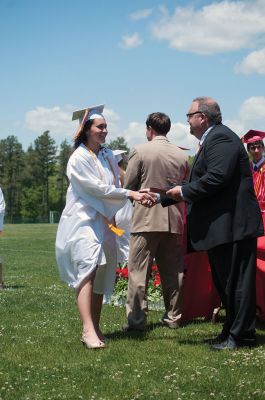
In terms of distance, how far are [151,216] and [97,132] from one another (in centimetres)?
128

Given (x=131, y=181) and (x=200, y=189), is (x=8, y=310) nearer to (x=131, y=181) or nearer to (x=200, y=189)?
(x=131, y=181)

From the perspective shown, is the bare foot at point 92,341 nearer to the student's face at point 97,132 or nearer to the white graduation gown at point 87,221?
the white graduation gown at point 87,221

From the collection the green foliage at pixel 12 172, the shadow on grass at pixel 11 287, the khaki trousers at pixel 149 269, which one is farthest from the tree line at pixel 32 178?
the khaki trousers at pixel 149 269

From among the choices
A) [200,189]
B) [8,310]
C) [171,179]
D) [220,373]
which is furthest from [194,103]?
[8,310]

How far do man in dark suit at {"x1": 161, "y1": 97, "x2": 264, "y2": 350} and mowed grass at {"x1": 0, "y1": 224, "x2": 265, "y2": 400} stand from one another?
0.43 m

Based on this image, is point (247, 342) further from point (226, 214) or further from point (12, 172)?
point (12, 172)

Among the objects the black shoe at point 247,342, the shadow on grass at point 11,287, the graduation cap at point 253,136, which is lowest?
the shadow on grass at point 11,287

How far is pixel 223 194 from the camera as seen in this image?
6.00 metres

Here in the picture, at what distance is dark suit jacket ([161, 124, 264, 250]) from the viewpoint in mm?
5898

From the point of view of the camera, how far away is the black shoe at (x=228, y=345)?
6.09 meters

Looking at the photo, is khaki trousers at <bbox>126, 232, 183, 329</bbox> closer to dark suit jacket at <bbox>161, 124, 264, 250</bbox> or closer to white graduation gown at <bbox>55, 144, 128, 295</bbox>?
white graduation gown at <bbox>55, 144, 128, 295</bbox>

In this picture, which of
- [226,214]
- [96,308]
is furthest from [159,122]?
[96,308]

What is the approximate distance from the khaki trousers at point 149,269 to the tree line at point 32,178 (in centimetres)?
A: 10147

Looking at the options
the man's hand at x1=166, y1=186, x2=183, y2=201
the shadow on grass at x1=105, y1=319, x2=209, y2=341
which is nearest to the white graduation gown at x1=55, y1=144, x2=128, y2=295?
the man's hand at x1=166, y1=186, x2=183, y2=201
